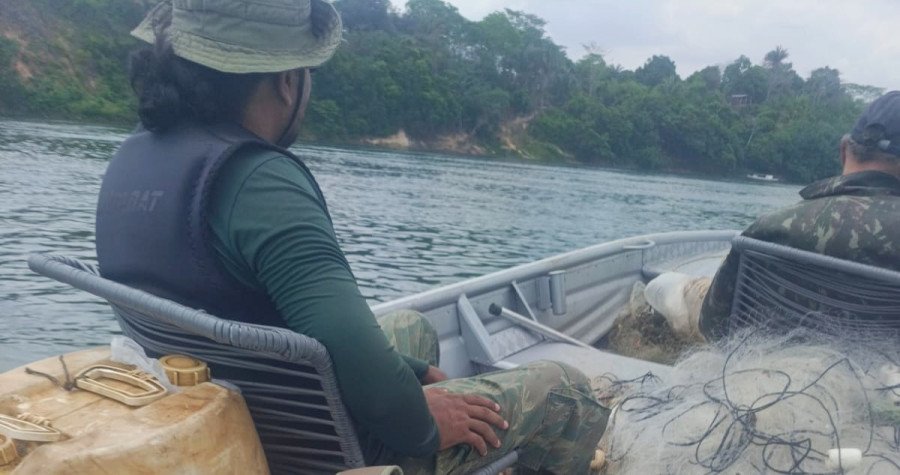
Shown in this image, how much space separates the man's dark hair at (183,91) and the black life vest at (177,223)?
0.03 metres

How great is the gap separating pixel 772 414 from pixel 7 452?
74.8 inches

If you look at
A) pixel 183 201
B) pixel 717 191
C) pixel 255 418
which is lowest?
pixel 717 191

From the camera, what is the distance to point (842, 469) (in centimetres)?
214

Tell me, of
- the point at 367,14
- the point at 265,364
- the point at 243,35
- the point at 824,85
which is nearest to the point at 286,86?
the point at 243,35

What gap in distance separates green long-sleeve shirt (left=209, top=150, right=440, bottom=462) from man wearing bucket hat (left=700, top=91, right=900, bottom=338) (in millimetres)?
1754

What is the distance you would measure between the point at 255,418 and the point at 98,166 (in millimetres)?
22653

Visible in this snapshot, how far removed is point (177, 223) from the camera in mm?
1656

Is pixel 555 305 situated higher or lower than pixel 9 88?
lower

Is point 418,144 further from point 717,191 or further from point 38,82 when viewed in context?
point 38,82

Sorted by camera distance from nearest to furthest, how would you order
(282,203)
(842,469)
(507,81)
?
(282,203) → (842,469) → (507,81)

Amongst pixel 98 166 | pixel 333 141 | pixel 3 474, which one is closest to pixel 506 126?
pixel 333 141

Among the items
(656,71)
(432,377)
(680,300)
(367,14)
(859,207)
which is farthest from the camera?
(656,71)

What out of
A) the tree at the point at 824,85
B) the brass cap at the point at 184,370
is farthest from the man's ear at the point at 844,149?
the tree at the point at 824,85

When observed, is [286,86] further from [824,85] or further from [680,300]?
[824,85]
